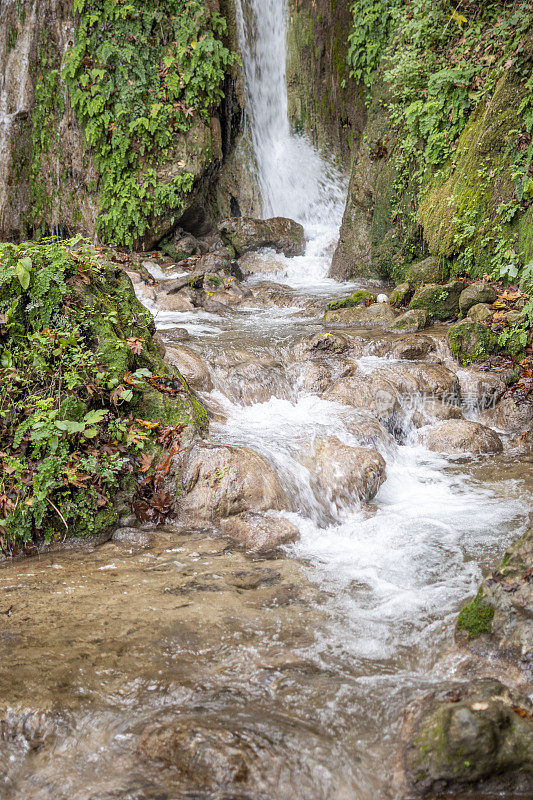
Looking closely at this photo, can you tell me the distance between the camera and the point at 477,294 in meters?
8.34

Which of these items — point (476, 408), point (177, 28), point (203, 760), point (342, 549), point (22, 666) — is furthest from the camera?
point (177, 28)

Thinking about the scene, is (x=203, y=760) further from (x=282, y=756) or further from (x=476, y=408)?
(x=476, y=408)

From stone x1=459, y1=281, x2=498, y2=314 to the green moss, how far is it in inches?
245

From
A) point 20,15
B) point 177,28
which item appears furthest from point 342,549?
point 20,15

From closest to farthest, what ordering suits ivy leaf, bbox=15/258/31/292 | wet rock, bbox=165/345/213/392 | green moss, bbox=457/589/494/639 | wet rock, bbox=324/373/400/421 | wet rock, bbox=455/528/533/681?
wet rock, bbox=455/528/533/681 → green moss, bbox=457/589/494/639 → ivy leaf, bbox=15/258/31/292 → wet rock, bbox=324/373/400/421 → wet rock, bbox=165/345/213/392

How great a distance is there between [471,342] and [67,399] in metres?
5.59

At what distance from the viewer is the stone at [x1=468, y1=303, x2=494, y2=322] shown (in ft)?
26.1

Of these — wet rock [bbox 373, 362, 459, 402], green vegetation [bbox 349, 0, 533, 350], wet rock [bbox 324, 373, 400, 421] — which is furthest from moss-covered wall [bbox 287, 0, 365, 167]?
wet rock [bbox 324, 373, 400, 421]

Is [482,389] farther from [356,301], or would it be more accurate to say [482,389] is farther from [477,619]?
[477,619]

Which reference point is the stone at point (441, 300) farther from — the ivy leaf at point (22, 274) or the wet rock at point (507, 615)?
the wet rock at point (507, 615)

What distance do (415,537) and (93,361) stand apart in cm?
312

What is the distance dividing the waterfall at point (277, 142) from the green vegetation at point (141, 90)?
6.12 ft

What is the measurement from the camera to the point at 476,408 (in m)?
7.30

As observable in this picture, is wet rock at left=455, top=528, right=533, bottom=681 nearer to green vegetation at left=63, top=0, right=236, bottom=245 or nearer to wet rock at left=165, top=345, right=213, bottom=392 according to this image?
wet rock at left=165, top=345, right=213, bottom=392
